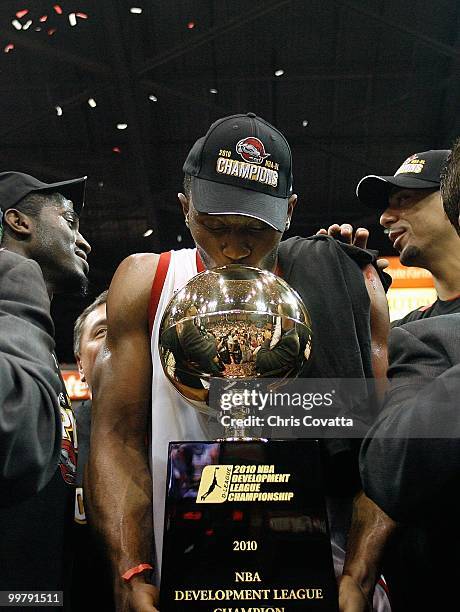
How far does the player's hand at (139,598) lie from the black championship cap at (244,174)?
0.66 meters

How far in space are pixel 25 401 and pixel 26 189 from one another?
112 cm

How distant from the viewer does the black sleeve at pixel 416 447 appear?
937mm

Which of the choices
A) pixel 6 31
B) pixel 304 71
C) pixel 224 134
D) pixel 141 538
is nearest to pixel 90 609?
pixel 141 538

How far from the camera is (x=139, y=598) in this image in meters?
1.04

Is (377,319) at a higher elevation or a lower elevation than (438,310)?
higher

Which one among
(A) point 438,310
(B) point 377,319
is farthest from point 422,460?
(A) point 438,310

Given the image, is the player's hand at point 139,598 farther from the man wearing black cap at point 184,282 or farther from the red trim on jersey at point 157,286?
the red trim on jersey at point 157,286

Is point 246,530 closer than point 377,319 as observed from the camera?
Yes

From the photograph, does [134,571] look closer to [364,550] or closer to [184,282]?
[364,550]

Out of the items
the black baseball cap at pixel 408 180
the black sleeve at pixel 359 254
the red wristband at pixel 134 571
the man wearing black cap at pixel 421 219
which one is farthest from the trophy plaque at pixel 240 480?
the black baseball cap at pixel 408 180

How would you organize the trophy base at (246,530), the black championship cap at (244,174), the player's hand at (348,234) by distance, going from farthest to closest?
the player's hand at (348,234) → the black championship cap at (244,174) → the trophy base at (246,530)

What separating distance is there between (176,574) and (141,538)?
0.33m

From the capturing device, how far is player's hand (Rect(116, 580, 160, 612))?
1007mm

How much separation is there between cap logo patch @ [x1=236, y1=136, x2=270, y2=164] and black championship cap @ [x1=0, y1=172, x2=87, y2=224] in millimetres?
780
